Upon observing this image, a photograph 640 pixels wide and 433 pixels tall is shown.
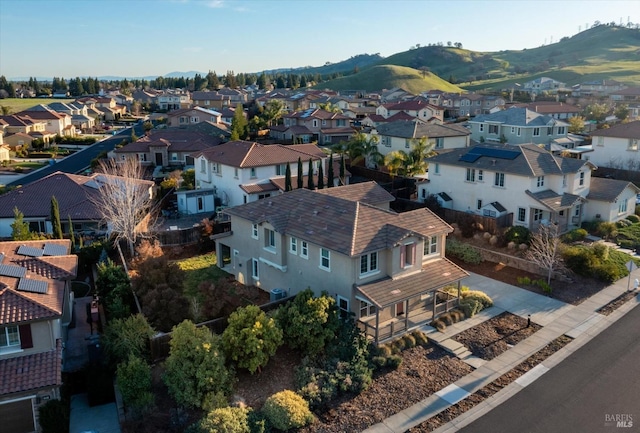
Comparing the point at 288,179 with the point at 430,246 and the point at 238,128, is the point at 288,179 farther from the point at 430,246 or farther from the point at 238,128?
the point at 238,128

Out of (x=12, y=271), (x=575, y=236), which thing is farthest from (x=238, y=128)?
(x=12, y=271)

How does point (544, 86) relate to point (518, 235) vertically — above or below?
above

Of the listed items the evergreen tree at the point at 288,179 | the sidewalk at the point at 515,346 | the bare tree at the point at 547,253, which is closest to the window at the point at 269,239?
the sidewalk at the point at 515,346

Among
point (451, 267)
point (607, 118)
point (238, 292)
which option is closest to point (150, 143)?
point (238, 292)

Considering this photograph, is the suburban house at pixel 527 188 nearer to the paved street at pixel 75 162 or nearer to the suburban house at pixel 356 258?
the suburban house at pixel 356 258

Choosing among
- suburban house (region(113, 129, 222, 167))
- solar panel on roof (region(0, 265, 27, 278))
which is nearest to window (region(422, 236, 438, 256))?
solar panel on roof (region(0, 265, 27, 278))

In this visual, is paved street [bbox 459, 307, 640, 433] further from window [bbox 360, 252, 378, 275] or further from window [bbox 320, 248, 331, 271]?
window [bbox 320, 248, 331, 271]
